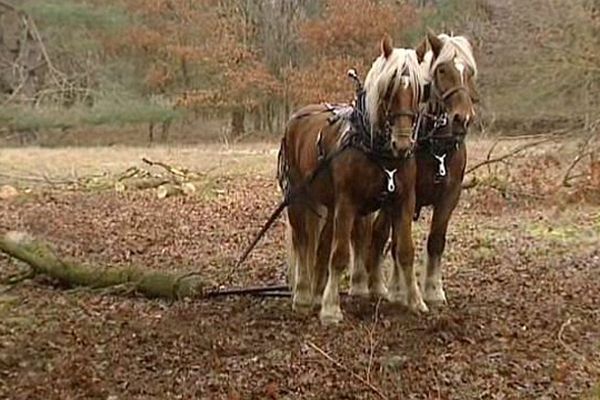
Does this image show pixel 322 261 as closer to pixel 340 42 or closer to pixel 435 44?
pixel 435 44

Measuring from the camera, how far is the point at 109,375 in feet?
18.9

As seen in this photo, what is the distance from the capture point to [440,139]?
7.02 m

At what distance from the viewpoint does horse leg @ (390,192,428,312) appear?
6793mm

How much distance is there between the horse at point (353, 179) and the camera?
644cm

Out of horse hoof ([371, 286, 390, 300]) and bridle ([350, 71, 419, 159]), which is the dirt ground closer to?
horse hoof ([371, 286, 390, 300])

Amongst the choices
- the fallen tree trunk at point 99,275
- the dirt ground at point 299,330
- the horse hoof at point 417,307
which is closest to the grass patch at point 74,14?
the dirt ground at point 299,330

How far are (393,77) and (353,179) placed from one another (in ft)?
2.34

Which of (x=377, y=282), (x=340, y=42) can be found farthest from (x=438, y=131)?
(x=340, y=42)

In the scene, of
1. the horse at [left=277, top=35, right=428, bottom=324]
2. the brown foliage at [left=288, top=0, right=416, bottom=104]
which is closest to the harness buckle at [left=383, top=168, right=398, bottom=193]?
→ the horse at [left=277, top=35, right=428, bottom=324]

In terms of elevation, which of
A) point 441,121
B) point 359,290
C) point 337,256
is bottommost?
point 359,290

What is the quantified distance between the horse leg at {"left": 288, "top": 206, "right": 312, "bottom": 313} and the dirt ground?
0.49 feet

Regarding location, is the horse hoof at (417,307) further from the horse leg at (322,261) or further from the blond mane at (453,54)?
the blond mane at (453,54)

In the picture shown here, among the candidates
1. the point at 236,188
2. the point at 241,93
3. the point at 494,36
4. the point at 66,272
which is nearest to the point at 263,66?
the point at 241,93

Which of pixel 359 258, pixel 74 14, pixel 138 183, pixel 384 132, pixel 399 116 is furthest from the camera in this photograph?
pixel 74 14
